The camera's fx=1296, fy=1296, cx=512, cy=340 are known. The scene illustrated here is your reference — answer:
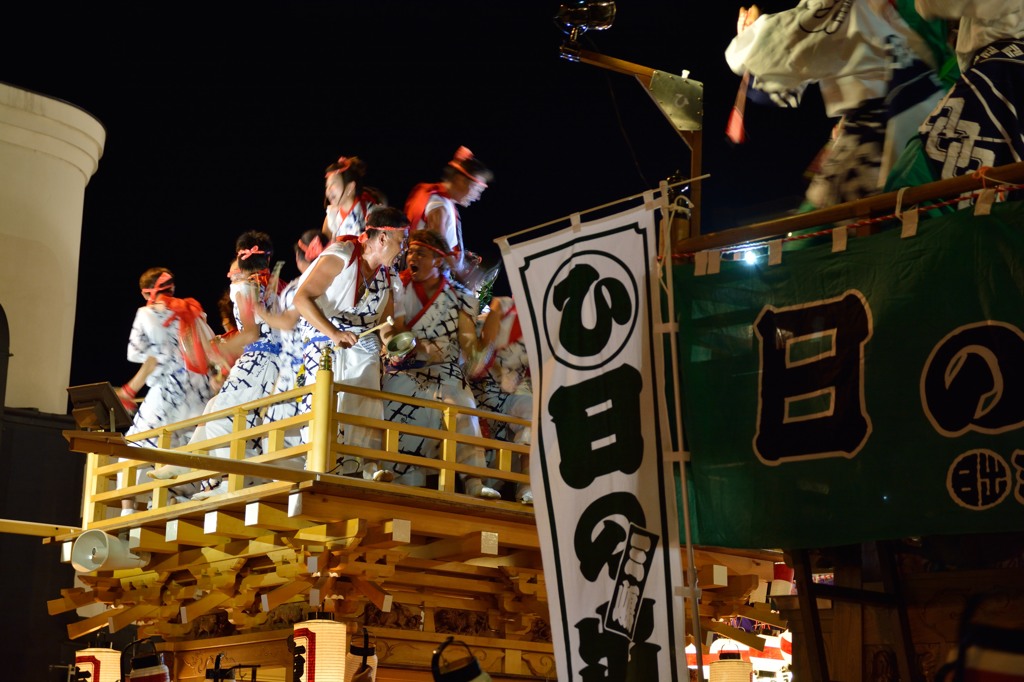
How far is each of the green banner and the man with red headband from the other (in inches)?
205

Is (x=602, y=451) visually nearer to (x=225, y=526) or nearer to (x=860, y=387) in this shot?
(x=860, y=387)

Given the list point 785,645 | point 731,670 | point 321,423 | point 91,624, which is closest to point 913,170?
point 321,423

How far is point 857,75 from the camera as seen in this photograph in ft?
19.9

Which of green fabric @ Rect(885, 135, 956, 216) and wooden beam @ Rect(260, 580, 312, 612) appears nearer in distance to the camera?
green fabric @ Rect(885, 135, 956, 216)

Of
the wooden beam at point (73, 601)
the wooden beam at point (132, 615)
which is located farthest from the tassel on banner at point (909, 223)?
the wooden beam at point (73, 601)

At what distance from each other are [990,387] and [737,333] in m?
1.14

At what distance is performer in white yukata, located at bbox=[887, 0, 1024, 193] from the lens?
5.64 meters

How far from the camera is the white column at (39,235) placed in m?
14.1

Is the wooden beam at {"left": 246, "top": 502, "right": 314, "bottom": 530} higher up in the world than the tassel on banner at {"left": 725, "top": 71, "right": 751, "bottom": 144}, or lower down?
lower down

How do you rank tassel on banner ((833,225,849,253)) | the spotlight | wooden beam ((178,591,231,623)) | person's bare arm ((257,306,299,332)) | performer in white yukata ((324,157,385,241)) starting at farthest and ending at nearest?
performer in white yukata ((324,157,385,241)), person's bare arm ((257,306,299,332)), wooden beam ((178,591,231,623)), the spotlight, tassel on banner ((833,225,849,253))

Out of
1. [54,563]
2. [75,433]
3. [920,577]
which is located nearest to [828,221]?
[920,577]

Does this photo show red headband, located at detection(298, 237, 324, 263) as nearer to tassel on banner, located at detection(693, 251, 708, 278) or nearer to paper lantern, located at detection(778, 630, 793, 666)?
tassel on banner, located at detection(693, 251, 708, 278)

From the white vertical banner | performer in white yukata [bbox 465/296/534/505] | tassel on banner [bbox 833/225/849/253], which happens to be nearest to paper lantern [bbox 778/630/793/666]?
performer in white yukata [bbox 465/296/534/505]

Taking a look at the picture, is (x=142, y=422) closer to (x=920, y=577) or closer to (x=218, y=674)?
(x=218, y=674)
